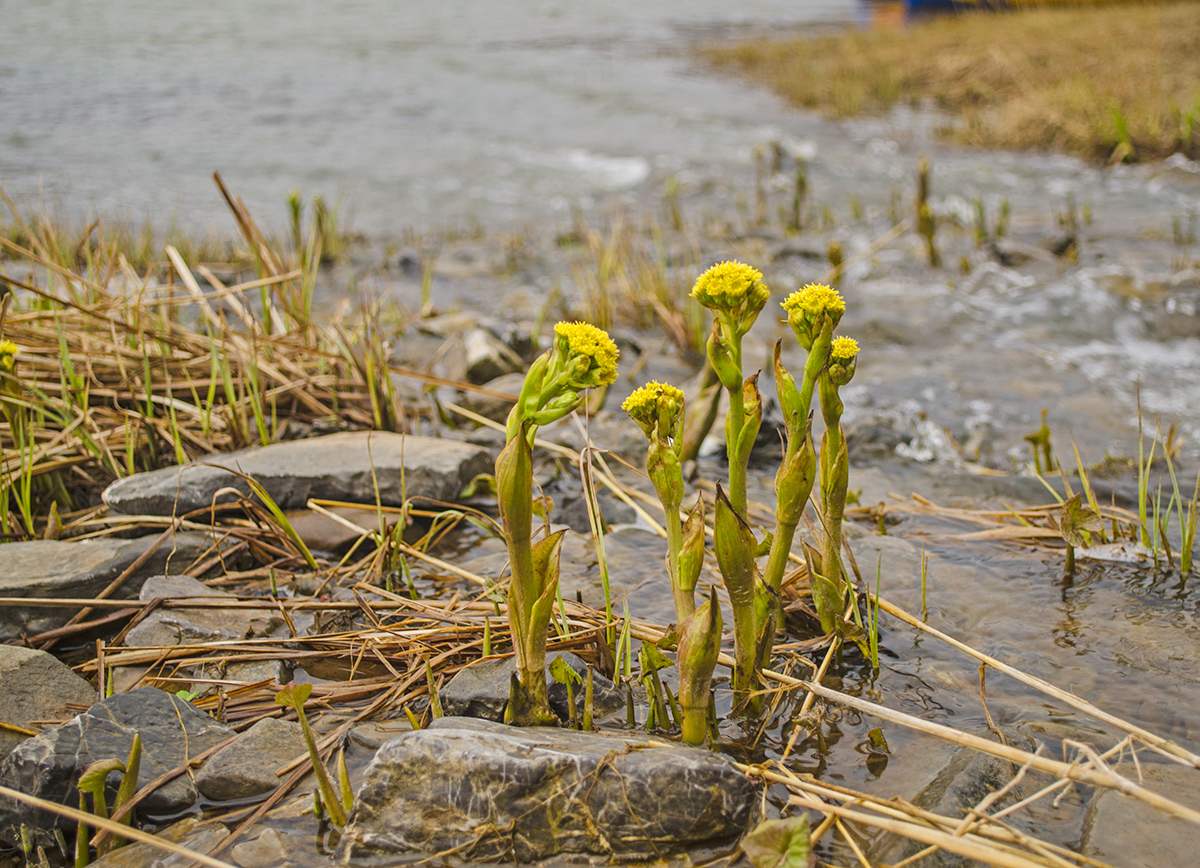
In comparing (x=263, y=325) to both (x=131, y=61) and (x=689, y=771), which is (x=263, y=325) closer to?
(x=689, y=771)

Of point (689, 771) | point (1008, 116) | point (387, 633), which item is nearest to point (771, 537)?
point (689, 771)

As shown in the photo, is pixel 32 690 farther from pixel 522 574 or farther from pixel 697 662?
pixel 697 662

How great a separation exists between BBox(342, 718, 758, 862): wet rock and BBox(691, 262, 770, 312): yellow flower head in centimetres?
73

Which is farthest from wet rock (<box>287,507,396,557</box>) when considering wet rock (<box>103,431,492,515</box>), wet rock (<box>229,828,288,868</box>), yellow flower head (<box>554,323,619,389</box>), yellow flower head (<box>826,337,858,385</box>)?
yellow flower head (<box>826,337,858,385</box>)

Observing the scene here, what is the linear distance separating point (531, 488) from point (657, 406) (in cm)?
24

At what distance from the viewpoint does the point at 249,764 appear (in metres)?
1.43

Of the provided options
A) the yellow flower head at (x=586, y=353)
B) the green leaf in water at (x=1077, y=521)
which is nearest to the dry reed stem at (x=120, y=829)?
the yellow flower head at (x=586, y=353)

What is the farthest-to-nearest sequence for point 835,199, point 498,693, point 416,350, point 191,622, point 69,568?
point 835,199, point 416,350, point 69,568, point 191,622, point 498,693

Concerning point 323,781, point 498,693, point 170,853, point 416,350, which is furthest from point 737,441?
point 416,350

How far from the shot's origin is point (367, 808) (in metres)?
1.26

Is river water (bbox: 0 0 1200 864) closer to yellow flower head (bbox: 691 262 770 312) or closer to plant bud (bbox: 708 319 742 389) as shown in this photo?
plant bud (bbox: 708 319 742 389)

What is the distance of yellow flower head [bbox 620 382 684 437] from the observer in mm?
1278

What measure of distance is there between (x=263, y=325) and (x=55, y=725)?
81.2 inches

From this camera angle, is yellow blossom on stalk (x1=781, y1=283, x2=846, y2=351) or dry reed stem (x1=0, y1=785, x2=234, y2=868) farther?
yellow blossom on stalk (x1=781, y1=283, x2=846, y2=351)
